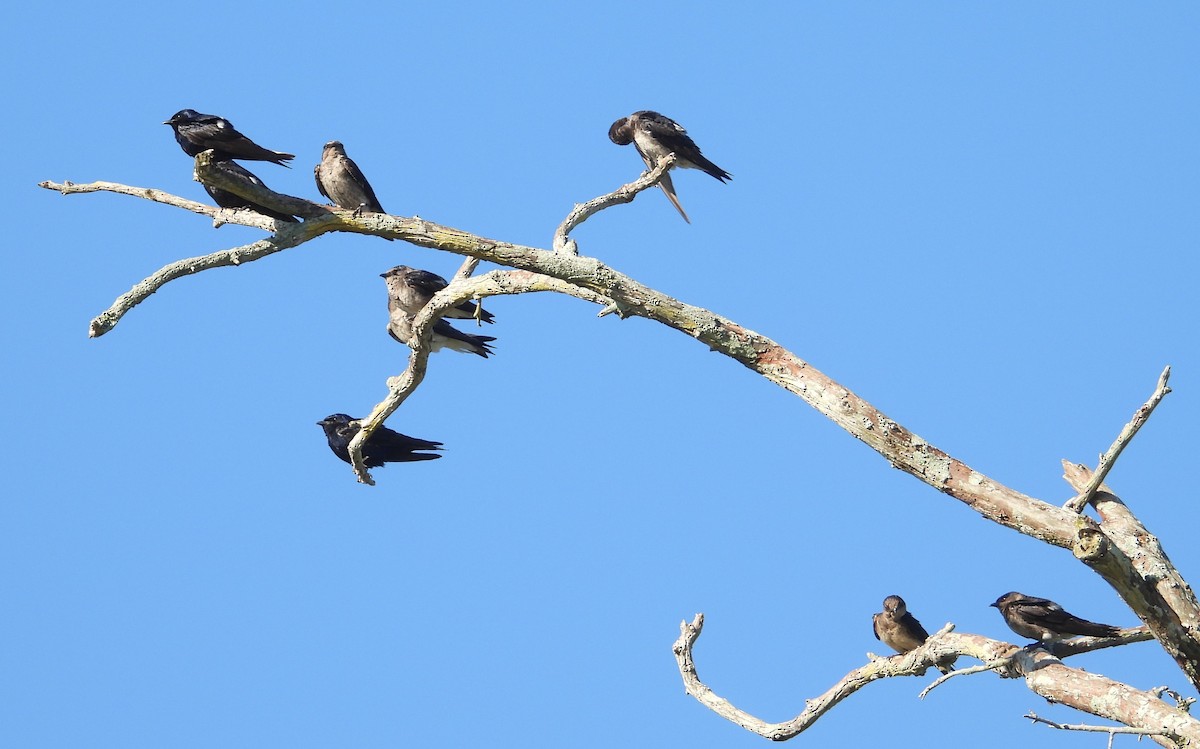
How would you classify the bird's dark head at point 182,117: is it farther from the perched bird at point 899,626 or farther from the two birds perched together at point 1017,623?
the perched bird at point 899,626

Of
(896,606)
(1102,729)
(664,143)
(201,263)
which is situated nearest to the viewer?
(1102,729)

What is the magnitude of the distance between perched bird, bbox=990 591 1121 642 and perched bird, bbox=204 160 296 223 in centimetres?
501

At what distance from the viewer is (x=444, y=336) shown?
28.0 ft

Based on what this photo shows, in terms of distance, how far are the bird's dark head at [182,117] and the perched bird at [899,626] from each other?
600 cm

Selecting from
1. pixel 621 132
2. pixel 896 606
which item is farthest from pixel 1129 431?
pixel 621 132

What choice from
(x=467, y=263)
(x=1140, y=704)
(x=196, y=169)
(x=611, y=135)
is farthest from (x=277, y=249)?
(x=611, y=135)

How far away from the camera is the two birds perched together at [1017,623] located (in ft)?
24.2

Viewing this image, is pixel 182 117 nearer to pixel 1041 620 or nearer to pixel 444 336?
pixel 444 336

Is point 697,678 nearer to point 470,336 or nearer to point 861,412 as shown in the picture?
point 861,412

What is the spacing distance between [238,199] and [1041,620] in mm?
5611

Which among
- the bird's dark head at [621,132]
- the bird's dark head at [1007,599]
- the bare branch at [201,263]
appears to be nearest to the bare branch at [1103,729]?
the bird's dark head at [1007,599]

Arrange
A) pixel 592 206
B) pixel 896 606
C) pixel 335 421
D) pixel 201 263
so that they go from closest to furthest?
1. pixel 201 263
2. pixel 592 206
3. pixel 335 421
4. pixel 896 606

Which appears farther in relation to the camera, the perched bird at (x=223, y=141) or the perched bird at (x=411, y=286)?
the perched bird at (x=411, y=286)

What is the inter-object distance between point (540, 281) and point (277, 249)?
4.86 ft
